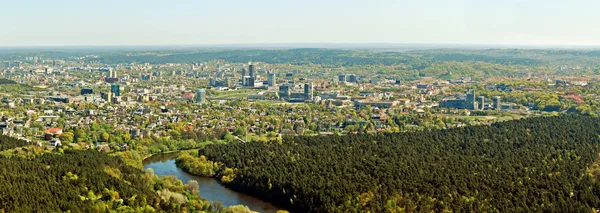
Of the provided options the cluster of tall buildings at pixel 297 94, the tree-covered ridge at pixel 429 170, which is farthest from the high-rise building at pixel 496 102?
the tree-covered ridge at pixel 429 170

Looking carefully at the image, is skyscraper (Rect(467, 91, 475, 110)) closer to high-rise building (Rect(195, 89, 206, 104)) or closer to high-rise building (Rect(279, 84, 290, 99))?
high-rise building (Rect(279, 84, 290, 99))

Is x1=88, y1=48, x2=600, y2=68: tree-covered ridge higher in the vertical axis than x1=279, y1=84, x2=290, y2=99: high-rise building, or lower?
higher

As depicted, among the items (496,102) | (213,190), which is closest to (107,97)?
(496,102)

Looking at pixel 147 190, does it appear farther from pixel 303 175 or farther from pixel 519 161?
pixel 519 161

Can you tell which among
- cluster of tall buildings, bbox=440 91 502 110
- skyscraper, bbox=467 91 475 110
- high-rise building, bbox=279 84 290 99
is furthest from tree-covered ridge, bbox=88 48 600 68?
skyscraper, bbox=467 91 475 110

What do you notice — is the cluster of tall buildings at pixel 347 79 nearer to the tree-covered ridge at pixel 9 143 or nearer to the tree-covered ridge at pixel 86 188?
the tree-covered ridge at pixel 9 143

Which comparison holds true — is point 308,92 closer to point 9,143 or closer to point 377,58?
point 9,143

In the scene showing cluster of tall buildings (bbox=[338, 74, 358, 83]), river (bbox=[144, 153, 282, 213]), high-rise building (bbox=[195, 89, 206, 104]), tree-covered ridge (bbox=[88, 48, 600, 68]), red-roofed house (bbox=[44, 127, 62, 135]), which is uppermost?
tree-covered ridge (bbox=[88, 48, 600, 68])

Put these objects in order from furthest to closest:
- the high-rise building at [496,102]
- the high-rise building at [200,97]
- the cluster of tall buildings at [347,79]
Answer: the cluster of tall buildings at [347,79] → the high-rise building at [200,97] → the high-rise building at [496,102]
